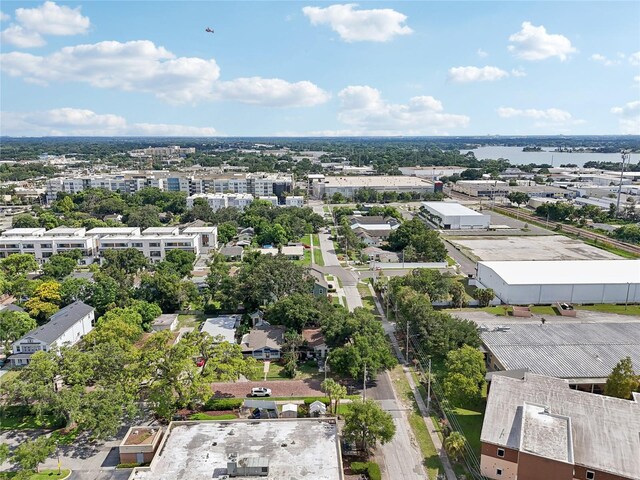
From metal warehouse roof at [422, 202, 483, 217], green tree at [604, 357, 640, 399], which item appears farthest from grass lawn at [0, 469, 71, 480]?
metal warehouse roof at [422, 202, 483, 217]

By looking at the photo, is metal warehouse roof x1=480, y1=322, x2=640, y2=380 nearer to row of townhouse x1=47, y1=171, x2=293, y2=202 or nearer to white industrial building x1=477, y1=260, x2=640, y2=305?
white industrial building x1=477, y1=260, x2=640, y2=305

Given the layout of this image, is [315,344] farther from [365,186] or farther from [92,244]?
[365,186]

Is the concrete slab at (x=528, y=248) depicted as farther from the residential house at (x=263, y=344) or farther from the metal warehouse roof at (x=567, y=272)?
the residential house at (x=263, y=344)

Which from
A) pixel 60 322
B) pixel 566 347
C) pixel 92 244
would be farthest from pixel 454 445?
pixel 92 244

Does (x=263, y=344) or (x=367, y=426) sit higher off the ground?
(x=367, y=426)

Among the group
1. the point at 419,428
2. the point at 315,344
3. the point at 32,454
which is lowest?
the point at 419,428

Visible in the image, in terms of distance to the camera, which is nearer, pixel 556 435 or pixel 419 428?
pixel 556 435

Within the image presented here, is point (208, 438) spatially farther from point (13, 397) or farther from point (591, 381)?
point (591, 381)

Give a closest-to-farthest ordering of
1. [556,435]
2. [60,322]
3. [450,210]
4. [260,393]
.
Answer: [556,435] < [260,393] < [60,322] < [450,210]

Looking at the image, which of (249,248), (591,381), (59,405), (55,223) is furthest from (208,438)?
(55,223)
